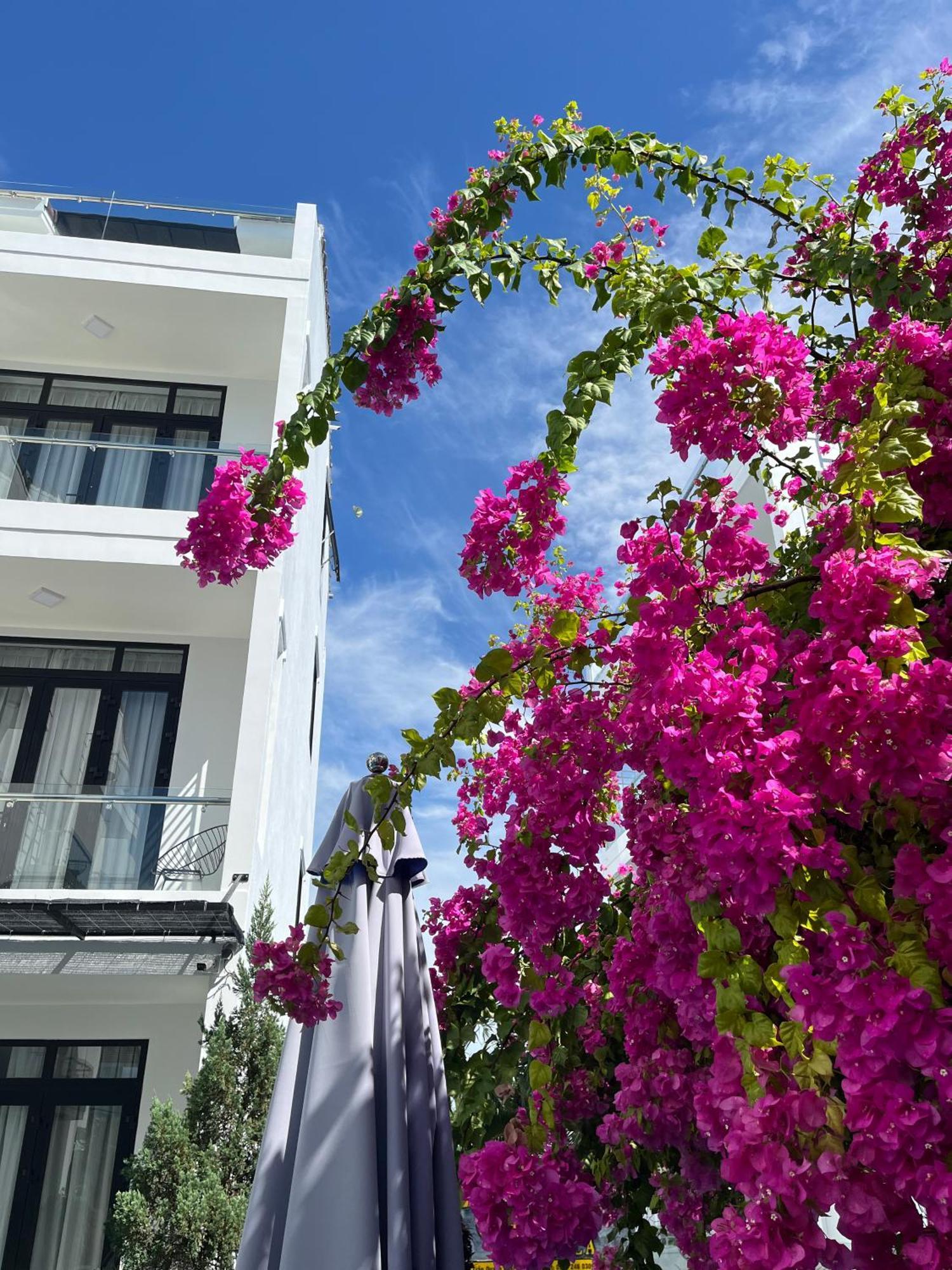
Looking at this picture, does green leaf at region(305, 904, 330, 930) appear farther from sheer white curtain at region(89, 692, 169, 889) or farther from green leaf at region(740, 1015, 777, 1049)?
sheer white curtain at region(89, 692, 169, 889)

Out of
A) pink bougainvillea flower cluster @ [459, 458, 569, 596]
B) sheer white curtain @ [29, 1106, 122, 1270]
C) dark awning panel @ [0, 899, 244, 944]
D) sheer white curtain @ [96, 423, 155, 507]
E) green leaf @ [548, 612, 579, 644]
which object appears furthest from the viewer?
sheer white curtain @ [96, 423, 155, 507]

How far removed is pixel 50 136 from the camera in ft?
36.5

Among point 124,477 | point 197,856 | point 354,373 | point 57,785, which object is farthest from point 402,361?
point 124,477

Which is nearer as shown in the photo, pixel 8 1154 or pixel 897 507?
pixel 897 507

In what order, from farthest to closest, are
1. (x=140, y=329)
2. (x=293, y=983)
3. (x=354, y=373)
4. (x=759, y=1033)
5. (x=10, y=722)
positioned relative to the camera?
(x=140, y=329) < (x=10, y=722) < (x=354, y=373) < (x=293, y=983) < (x=759, y=1033)

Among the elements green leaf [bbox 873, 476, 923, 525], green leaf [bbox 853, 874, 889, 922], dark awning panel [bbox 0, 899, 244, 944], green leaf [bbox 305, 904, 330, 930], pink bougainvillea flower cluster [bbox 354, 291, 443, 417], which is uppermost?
pink bougainvillea flower cluster [bbox 354, 291, 443, 417]

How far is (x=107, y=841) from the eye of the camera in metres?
7.82

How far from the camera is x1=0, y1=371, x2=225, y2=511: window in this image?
31.6 feet

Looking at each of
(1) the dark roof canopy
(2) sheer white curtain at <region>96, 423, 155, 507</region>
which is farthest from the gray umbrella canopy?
(1) the dark roof canopy

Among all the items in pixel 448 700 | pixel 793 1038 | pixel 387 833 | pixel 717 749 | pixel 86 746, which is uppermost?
pixel 86 746

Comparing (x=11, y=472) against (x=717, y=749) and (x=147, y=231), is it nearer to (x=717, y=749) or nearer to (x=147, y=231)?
A: (x=147, y=231)

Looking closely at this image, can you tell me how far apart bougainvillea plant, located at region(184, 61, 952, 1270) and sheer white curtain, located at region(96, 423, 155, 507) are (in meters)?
7.23

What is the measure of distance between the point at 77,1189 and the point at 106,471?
7421 mm

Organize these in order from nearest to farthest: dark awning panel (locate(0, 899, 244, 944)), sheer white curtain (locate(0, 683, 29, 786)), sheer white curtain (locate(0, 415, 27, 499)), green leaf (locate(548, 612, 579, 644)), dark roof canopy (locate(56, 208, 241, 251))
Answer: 1. green leaf (locate(548, 612, 579, 644))
2. dark awning panel (locate(0, 899, 244, 944))
3. sheer white curtain (locate(0, 683, 29, 786))
4. sheer white curtain (locate(0, 415, 27, 499))
5. dark roof canopy (locate(56, 208, 241, 251))
